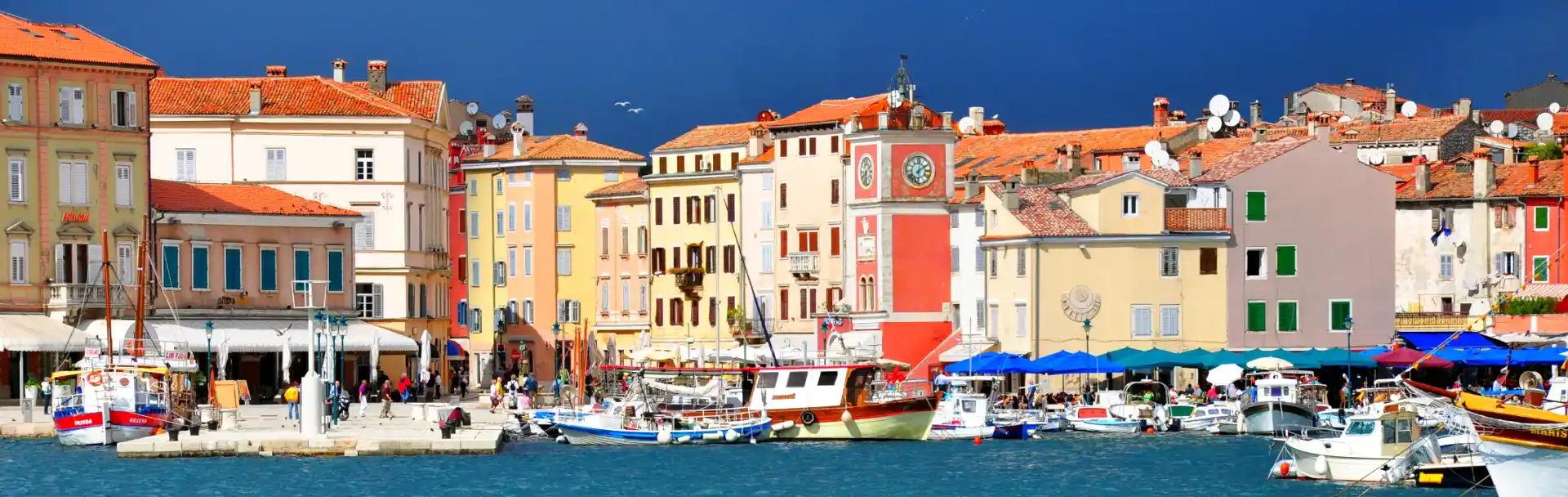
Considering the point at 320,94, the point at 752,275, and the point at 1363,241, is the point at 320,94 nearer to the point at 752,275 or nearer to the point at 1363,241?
the point at 752,275

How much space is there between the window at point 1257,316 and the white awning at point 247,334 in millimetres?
25328

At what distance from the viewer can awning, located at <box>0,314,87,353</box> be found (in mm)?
79250

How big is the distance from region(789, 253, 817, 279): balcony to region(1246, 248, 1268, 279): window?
1760 centimetres

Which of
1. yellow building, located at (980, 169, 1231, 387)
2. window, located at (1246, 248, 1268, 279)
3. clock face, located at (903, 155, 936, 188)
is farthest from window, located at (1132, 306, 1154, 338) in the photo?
clock face, located at (903, 155, 936, 188)

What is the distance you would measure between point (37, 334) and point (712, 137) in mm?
36811

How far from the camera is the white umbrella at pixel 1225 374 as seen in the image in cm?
8306

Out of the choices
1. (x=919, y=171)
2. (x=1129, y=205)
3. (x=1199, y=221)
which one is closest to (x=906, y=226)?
(x=919, y=171)

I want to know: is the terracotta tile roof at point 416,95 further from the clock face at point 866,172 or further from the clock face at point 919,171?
the clock face at point 919,171

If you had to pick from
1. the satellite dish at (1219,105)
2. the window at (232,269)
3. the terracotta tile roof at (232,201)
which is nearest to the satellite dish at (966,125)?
the satellite dish at (1219,105)

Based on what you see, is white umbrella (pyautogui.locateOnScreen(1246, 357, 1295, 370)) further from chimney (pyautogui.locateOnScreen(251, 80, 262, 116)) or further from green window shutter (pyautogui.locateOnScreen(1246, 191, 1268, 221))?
chimney (pyautogui.locateOnScreen(251, 80, 262, 116))

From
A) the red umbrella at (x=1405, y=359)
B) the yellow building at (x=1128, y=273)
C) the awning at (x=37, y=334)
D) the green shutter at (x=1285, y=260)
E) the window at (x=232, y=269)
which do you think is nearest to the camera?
the awning at (x=37, y=334)

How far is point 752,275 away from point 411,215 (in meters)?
12.6

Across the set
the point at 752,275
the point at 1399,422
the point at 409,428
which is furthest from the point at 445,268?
the point at 1399,422

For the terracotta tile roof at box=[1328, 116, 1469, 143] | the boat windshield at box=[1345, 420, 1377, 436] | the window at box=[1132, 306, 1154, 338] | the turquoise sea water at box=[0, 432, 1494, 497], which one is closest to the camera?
the boat windshield at box=[1345, 420, 1377, 436]
